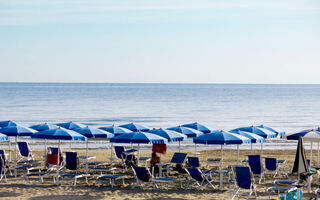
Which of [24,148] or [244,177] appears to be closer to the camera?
[244,177]

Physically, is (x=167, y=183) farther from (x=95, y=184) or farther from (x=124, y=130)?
(x=124, y=130)

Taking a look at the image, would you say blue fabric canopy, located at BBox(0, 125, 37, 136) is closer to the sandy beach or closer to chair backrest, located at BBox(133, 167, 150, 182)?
the sandy beach

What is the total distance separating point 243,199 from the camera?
1055cm

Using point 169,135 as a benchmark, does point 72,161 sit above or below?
below

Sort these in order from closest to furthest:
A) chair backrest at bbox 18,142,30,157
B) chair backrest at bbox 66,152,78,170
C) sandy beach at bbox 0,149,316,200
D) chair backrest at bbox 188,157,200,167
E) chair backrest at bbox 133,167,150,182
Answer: sandy beach at bbox 0,149,316,200 → chair backrest at bbox 133,167,150,182 → chair backrest at bbox 66,152,78,170 → chair backrest at bbox 188,157,200,167 → chair backrest at bbox 18,142,30,157

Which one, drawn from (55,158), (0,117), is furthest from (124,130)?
(0,117)

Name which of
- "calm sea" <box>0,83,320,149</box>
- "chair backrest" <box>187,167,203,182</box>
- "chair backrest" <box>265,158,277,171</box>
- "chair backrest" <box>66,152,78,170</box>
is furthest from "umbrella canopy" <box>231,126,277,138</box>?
"calm sea" <box>0,83,320,149</box>

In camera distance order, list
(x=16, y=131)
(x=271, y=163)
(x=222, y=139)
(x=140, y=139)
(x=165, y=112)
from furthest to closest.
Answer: (x=165, y=112) → (x=16, y=131) → (x=271, y=163) → (x=140, y=139) → (x=222, y=139)

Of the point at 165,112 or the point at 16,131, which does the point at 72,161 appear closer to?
the point at 16,131

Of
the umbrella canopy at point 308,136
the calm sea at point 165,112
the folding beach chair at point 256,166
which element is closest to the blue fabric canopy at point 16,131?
the folding beach chair at point 256,166

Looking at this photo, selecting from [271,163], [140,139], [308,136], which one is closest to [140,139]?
[140,139]

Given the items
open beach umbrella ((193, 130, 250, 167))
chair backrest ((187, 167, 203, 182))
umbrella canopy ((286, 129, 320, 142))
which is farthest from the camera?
open beach umbrella ((193, 130, 250, 167))

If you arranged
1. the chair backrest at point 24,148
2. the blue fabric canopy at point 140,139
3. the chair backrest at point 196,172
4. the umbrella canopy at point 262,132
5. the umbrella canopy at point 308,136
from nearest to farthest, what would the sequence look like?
the chair backrest at point 196,172 < the umbrella canopy at point 308,136 < the blue fabric canopy at point 140,139 < the chair backrest at point 24,148 < the umbrella canopy at point 262,132

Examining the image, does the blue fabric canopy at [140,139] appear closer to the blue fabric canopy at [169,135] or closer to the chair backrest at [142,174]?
the blue fabric canopy at [169,135]
